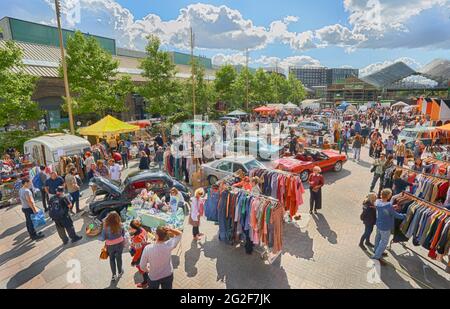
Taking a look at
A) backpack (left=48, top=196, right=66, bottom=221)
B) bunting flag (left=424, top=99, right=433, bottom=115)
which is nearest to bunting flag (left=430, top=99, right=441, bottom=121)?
bunting flag (left=424, top=99, right=433, bottom=115)

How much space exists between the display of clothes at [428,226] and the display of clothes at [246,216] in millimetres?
2956

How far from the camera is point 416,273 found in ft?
19.1

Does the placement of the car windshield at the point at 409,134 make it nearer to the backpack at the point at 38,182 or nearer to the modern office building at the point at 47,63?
the backpack at the point at 38,182

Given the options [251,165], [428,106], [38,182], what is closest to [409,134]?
[428,106]

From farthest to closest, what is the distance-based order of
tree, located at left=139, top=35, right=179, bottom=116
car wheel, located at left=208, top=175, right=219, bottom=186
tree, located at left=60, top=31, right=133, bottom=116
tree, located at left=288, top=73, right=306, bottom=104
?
tree, located at left=288, top=73, right=306, bottom=104
tree, located at left=139, top=35, right=179, bottom=116
tree, located at left=60, top=31, right=133, bottom=116
car wheel, located at left=208, top=175, right=219, bottom=186

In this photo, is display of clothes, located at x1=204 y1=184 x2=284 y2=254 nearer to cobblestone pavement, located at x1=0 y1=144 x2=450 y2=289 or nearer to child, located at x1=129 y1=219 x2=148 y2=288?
cobblestone pavement, located at x1=0 y1=144 x2=450 y2=289

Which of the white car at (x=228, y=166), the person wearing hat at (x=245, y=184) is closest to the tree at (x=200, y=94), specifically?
the white car at (x=228, y=166)

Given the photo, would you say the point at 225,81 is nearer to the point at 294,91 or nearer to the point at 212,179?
the point at 294,91

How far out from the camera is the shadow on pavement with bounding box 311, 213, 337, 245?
24.2ft

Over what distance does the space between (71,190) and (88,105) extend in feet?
45.4

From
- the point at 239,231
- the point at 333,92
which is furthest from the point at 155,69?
the point at 333,92

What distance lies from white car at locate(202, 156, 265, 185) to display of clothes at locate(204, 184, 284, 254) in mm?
3578

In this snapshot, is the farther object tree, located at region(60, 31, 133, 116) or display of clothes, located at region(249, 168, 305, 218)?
tree, located at region(60, 31, 133, 116)
